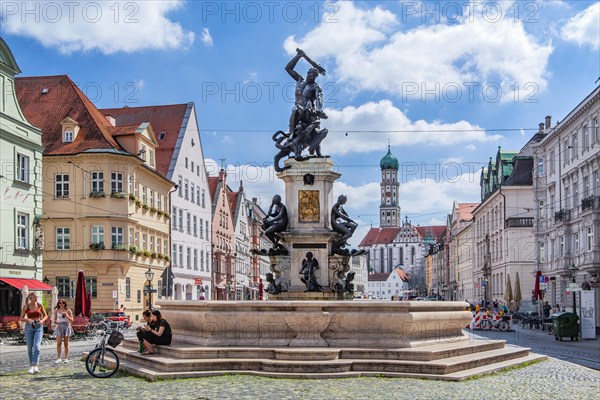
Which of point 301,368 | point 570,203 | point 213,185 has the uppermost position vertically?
point 213,185

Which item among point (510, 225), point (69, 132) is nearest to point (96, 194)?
point (69, 132)

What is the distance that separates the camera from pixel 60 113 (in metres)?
46.8

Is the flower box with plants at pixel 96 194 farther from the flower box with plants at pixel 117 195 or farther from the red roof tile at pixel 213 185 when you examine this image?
the red roof tile at pixel 213 185

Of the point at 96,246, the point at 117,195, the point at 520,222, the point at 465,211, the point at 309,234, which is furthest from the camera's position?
the point at 465,211

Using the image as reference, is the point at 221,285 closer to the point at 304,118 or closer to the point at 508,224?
the point at 508,224

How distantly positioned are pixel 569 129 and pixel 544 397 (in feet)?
125

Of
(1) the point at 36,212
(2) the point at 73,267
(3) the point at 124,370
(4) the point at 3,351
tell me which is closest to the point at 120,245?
(2) the point at 73,267

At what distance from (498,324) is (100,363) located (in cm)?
2685

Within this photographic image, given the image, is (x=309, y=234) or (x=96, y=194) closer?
(x=309, y=234)

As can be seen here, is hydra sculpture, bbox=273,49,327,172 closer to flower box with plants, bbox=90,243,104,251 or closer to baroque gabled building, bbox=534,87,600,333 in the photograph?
baroque gabled building, bbox=534,87,600,333

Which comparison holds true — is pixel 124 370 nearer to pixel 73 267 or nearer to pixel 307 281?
pixel 307 281

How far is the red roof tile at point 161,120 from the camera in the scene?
188 ft

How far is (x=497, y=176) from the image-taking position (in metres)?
72.5

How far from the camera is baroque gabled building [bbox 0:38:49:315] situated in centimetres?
3453
